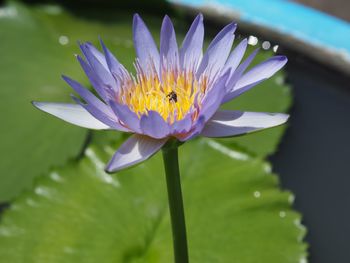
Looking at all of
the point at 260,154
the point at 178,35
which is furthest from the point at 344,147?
the point at 178,35

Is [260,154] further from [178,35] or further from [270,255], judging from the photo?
[178,35]

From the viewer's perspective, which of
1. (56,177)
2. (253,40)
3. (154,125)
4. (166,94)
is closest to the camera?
(154,125)

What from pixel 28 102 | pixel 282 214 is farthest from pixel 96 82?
pixel 28 102

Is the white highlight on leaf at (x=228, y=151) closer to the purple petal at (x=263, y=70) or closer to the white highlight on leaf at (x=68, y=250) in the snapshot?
the white highlight on leaf at (x=68, y=250)

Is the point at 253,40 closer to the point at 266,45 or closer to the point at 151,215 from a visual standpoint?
the point at 266,45

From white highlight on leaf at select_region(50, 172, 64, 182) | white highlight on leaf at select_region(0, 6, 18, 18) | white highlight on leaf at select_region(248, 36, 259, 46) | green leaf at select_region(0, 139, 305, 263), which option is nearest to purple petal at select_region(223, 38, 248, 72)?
green leaf at select_region(0, 139, 305, 263)

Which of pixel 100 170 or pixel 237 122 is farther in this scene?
pixel 100 170
